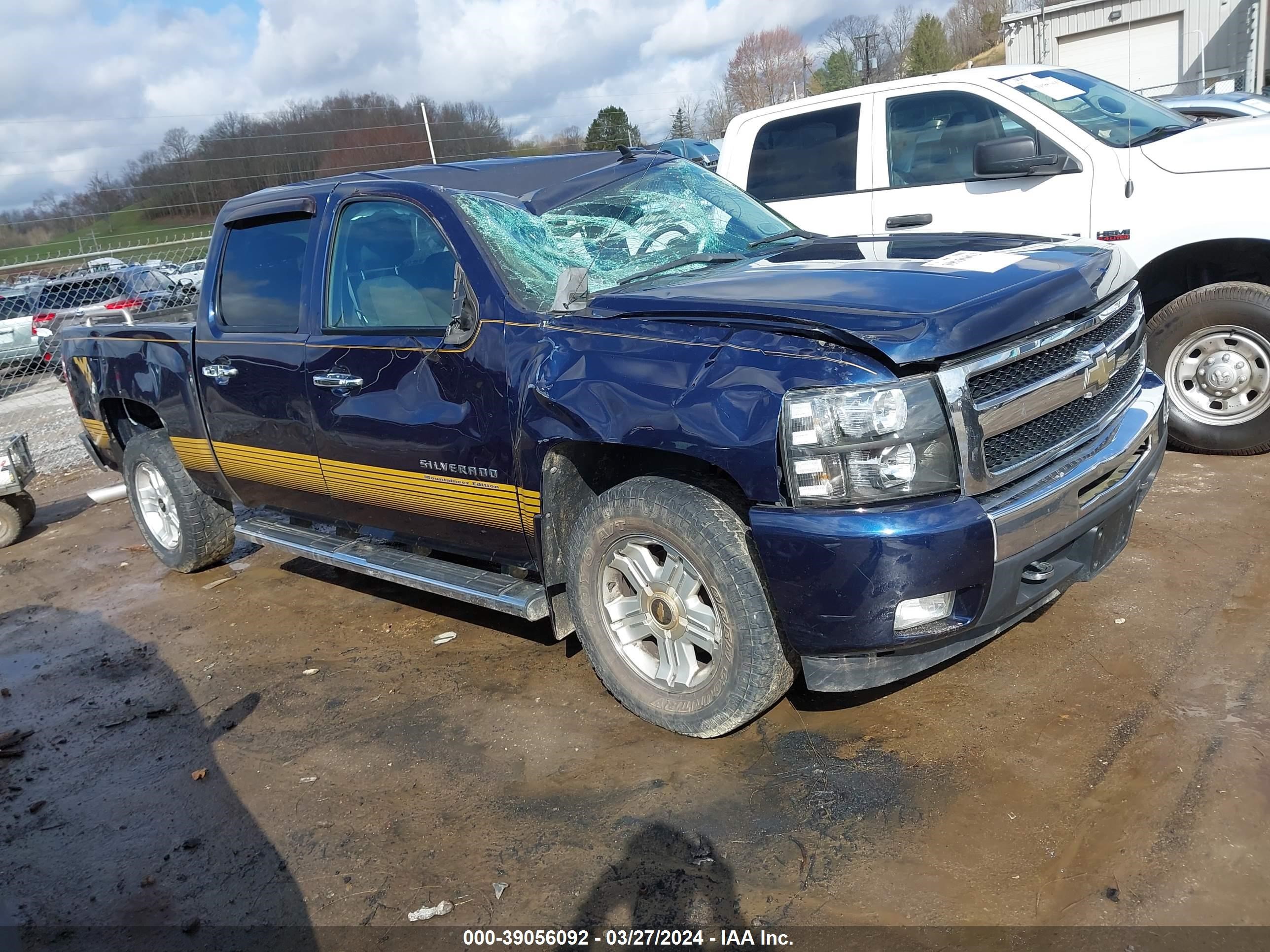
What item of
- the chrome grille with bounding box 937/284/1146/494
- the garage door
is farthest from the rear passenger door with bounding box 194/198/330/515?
the garage door

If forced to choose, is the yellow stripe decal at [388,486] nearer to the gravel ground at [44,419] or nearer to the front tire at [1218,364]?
the front tire at [1218,364]

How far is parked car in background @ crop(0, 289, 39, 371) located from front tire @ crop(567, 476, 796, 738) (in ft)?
43.7

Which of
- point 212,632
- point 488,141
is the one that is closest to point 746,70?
point 488,141

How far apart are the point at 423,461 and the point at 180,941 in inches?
70.8

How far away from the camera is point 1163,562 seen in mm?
4238

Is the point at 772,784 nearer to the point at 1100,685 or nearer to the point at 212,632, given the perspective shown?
the point at 1100,685

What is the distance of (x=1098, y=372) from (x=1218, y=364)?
253cm

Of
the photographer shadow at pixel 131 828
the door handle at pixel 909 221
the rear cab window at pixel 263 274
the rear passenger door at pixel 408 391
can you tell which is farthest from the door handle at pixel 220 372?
the door handle at pixel 909 221

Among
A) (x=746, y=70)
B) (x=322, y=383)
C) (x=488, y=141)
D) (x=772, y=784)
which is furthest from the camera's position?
(x=746, y=70)

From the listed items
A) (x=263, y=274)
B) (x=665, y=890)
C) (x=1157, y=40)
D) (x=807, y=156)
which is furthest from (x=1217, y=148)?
(x=1157, y=40)

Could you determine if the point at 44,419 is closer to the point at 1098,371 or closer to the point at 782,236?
the point at 782,236

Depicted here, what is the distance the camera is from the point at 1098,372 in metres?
3.24

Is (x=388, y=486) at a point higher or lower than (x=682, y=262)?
lower

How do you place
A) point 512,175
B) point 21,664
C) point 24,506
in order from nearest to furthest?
point 512,175 < point 21,664 < point 24,506
